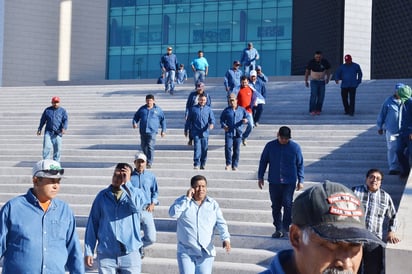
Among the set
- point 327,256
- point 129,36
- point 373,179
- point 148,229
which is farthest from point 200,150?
point 129,36

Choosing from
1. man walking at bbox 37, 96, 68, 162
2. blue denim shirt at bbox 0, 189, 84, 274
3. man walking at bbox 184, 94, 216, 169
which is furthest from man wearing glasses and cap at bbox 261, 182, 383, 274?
man walking at bbox 37, 96, 68, 162

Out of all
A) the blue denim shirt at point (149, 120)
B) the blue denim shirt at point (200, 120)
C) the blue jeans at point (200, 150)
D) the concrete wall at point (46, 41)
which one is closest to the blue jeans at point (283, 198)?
the blue jeans at point (200, 150)

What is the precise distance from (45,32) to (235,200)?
34.9 m

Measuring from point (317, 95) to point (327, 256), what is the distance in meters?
17.6

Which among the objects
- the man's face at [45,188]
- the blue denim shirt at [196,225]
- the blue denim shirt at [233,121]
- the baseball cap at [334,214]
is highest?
the blue denim shirt at [233,121]

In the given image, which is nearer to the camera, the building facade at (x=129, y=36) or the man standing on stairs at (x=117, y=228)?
the man standing on stairs at (x=117, y=228)

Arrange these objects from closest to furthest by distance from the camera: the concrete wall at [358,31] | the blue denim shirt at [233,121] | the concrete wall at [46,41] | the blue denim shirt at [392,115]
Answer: the blue denim shirt at [392,115]
the blue denim shirt at [233,121]
the concrete wall at [358,31]
the concrete wall at [46,41]

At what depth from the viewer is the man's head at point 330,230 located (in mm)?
2186

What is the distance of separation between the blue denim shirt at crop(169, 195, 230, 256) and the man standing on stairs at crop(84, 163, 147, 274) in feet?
2.34

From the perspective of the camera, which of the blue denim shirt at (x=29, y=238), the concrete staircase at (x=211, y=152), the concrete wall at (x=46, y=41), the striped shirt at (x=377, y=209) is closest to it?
the blue denim shirt at (x=29, y=238)

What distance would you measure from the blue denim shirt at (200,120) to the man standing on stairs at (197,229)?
22.1 feet

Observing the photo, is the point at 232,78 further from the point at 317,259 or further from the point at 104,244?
the point at 317,259

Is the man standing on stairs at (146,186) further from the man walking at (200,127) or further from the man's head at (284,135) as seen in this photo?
the man walking at (200,127)

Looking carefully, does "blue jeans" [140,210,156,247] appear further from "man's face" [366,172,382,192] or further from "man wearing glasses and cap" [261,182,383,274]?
"man wearing glasses and cap" [261,182,383,274]
